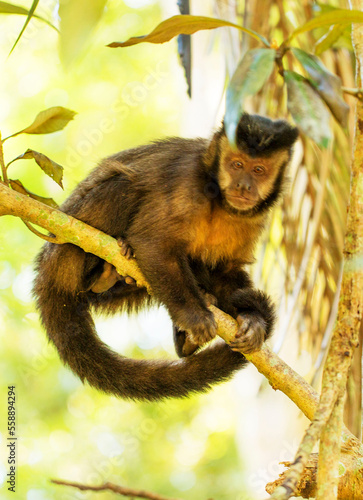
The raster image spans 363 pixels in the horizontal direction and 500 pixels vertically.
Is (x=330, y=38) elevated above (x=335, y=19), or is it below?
above

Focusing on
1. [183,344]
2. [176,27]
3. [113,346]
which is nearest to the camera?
[176,27]

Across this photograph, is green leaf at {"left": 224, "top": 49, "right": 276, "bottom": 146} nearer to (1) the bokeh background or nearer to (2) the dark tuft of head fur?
(2) the dark tuft of head fur

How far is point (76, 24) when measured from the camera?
7.02 ft

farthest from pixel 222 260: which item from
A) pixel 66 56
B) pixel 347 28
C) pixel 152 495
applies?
pixel 152 495

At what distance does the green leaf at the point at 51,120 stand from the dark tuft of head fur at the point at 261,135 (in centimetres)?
96

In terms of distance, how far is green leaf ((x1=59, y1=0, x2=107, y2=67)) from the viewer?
2049 mm

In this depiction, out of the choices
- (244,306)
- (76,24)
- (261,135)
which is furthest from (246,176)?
(76,24)

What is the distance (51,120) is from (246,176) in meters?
1.14

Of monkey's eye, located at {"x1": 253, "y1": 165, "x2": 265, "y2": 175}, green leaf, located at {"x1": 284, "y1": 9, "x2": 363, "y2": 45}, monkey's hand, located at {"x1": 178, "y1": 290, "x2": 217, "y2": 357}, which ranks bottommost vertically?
monkey's hand, located at {"x1": 178, "y1": 290, "x2": 217, "y2": 357}

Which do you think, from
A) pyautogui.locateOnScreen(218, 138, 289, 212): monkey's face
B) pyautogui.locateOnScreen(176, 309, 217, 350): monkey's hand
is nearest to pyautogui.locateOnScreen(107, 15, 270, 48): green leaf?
pyautogui.locateOnScreen(218, 138, 289, 212): monkey's face

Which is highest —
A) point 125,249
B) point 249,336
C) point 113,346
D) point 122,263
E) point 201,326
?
point 113,346

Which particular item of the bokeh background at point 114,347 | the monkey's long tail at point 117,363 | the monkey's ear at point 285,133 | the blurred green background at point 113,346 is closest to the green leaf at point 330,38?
the monkey's ear at point 285,133

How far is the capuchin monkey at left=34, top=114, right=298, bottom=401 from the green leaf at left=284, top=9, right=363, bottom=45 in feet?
3.18

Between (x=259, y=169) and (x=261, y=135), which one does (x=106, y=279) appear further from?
(x=261, y=135)
